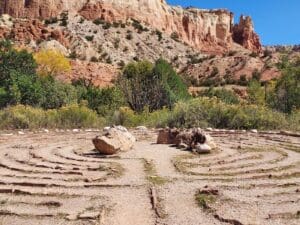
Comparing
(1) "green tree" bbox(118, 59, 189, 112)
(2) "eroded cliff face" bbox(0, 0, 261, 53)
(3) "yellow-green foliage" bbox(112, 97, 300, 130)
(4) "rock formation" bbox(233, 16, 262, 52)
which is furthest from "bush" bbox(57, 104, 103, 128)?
(4) "rock formation" bbox(233, 16, 262, 52)

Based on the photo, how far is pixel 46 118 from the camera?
25.3 m

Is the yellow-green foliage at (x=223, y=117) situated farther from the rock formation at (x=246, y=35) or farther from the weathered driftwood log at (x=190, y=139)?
the rock formation at (x=246, y=35)

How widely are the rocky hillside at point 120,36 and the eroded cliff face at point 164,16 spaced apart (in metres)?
0.16

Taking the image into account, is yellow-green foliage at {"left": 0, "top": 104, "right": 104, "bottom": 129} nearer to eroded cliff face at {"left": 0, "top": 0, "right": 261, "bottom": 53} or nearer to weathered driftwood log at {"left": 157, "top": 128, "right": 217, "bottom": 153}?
weathered driftwood log at {"left": 157, "top": 128, "right": 217, "bottom": 153}

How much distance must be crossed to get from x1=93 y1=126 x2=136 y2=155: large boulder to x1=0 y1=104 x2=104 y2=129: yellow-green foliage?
10687 mm

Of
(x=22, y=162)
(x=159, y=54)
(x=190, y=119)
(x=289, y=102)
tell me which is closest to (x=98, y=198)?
(x=22, y=162)

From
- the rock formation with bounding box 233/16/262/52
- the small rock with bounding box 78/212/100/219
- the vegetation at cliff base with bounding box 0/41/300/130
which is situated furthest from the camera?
the rock formation with bounding box 233/16/262/52

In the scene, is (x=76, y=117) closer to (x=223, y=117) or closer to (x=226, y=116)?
(x=223, y=117)

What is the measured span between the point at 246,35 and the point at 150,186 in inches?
4078

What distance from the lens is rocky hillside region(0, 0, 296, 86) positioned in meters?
61.7

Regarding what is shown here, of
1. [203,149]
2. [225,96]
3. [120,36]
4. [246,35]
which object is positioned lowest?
[203,149]

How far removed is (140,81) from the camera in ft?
121

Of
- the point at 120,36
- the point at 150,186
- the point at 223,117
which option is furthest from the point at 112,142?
the point at 120,36

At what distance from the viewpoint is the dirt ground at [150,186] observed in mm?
7786
